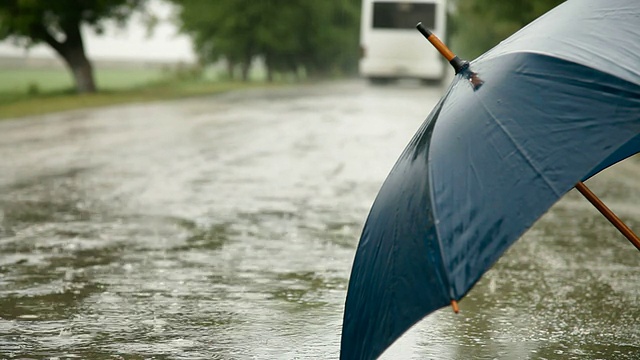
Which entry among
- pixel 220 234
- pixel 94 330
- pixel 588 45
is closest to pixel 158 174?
pixel 220 234

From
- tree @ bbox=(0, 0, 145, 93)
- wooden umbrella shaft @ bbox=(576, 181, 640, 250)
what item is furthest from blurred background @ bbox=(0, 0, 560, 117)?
wooden umbrella shaft @ bbox=(576, 181, 640, 250)

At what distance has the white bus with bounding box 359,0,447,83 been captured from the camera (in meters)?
43.1

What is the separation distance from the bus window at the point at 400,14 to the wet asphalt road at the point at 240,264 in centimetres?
2561

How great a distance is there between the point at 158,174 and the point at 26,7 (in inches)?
874

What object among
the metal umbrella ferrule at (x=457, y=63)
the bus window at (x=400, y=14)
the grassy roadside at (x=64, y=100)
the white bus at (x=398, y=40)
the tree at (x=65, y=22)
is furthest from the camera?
the white bus at (x=398, y=40)

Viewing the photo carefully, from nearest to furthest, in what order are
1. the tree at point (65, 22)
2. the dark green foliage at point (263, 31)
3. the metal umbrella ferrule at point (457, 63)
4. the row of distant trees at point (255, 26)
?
the metal umbrella ferrule at point (457, 63), the tree at point (65, 22), the row of distant trees at point (255, 26), the dark green foliage at point (263, 31)

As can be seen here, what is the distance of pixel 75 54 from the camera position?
3809cm

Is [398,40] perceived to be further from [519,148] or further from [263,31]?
[519,148]

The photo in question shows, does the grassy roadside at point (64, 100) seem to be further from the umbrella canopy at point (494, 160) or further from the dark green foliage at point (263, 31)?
the umbrella canopy at point (494, 160)

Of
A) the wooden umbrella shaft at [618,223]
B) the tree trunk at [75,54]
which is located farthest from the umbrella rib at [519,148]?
the tree trunk at [75,54]

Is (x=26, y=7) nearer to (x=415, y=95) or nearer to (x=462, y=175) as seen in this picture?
(x=415, y=95)

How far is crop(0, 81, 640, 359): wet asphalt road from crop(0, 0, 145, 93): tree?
1860cm

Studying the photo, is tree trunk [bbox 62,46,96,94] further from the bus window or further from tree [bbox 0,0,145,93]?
the bus window

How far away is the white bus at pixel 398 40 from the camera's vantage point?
43094 millimetres
